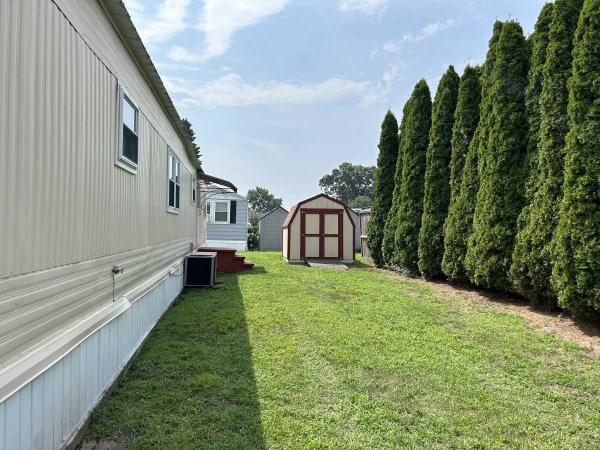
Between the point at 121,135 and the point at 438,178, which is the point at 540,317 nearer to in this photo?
the point at 438,178

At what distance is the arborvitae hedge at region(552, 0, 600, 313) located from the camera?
5.27 meters

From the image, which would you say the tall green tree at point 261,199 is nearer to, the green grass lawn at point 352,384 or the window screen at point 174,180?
Answer: the window screen at point 174,180

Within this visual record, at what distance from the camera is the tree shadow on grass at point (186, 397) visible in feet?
8.85

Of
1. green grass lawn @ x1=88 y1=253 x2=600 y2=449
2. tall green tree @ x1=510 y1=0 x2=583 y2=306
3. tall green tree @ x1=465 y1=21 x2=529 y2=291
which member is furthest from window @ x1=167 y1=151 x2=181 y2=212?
tall green tree @ x1=510 y1=0 x2=583 y2=306

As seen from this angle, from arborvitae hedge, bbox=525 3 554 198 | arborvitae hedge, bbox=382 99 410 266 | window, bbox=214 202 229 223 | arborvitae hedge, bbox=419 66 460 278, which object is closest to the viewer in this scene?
arborvitae hedge, bbox=525 3 554 198

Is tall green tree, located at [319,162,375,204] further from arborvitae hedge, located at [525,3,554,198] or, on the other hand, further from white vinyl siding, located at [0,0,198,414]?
white vinyl siding, located at [0,0,198,414]

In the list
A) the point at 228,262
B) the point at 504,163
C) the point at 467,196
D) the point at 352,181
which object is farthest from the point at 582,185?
the point at 352,181

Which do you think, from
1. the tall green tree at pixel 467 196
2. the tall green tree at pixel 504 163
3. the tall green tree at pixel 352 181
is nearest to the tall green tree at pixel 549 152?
the tall green tree at pixel 504 163

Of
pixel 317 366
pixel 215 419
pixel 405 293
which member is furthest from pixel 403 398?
pixel 405 293

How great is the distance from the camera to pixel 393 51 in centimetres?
1000

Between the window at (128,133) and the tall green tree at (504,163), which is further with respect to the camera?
the tall green tree at (504,163)

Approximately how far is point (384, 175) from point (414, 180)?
2501 mm

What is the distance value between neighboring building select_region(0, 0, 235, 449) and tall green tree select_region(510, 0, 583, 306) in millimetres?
5976

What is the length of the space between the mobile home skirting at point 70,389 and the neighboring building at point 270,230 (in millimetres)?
20410
